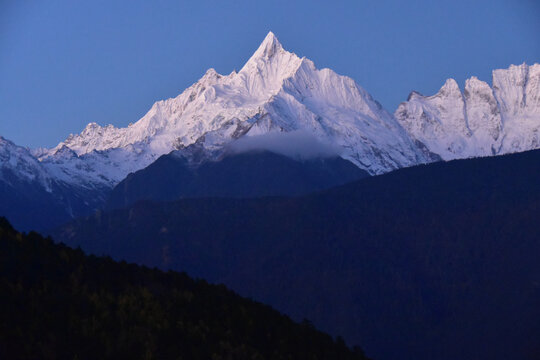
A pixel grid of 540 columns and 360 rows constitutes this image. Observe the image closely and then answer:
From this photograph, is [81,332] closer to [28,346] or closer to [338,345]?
[28,346]

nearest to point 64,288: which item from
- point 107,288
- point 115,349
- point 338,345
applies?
point 107,288

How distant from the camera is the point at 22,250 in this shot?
143 metres

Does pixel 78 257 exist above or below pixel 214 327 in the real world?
above

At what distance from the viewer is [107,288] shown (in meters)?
140

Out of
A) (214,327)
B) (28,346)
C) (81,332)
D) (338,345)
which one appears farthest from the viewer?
(338,345)

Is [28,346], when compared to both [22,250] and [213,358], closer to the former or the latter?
[213,358]

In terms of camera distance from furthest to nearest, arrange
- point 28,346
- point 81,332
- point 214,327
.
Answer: point 214,327
point 81,332
point 28,346

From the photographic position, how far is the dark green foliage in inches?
4843

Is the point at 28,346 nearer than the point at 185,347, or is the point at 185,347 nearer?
the point at 28,346

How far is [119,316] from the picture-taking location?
432 ft

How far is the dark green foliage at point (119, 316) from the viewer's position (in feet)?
404

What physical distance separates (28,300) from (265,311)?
29.4m

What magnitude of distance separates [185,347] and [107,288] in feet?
55.5

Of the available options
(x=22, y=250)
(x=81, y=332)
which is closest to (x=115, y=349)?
(x=81, y=332)
